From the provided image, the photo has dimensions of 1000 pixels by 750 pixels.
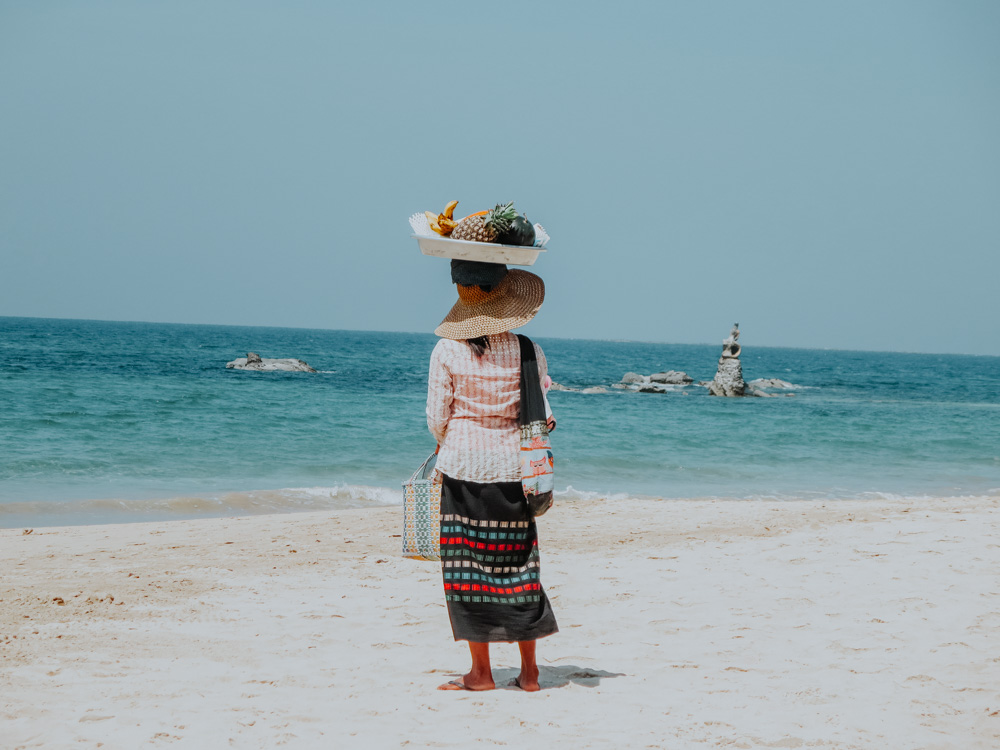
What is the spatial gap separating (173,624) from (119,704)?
4.46 ft

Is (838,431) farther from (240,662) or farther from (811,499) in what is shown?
(240,662)

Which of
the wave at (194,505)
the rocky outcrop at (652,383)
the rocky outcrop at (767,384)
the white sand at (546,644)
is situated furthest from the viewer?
the rocky outcrop at (767,384)

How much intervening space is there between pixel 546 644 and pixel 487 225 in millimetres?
2414

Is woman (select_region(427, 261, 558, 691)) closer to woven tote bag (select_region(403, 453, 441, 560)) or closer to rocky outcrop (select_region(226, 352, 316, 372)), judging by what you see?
woven tote bag (select_region(403, 453, 441, 560))

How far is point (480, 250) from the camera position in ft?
11.8

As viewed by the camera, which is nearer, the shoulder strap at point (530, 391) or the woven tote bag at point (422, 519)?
the shoulder strap at point (530, 391)

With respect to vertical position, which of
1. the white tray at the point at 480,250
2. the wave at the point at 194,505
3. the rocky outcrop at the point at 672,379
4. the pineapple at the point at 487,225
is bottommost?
the wave at the point at 194,505

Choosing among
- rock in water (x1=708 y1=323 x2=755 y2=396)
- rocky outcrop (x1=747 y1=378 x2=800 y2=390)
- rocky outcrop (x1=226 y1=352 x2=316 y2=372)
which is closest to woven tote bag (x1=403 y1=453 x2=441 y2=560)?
rock in water (x1=708 y1=323 x2=755 y2=396)

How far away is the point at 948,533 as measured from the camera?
277 inches

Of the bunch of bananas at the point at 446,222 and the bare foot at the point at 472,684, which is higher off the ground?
the bunch of bananas at the point at 446,222

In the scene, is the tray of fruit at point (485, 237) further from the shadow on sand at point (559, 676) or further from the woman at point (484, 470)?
the shadow on sand at point (559, 676)

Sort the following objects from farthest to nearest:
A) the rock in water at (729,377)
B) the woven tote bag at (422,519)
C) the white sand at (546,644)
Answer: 1. the rock in water at (729,377)
2. the woven tote bag at (422,519)
3. the white sand at (546,644)

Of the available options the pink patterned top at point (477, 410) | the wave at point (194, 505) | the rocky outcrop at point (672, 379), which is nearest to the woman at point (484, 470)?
the pink patterned top at point (477, 410)

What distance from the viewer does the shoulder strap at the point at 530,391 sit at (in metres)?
3.58
